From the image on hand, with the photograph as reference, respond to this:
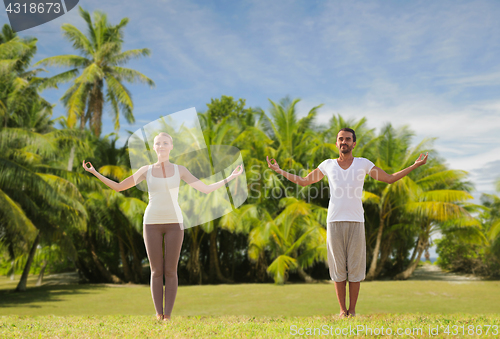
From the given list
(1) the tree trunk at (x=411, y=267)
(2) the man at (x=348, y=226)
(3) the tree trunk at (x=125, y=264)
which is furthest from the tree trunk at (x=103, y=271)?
(2) the man at (x=348, y=226)

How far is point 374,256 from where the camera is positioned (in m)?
20.7

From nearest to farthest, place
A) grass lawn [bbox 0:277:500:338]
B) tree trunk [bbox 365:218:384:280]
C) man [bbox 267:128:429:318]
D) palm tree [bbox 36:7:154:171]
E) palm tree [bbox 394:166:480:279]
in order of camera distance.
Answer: grass lawn [bbox 0:277:500:338], man [bbox 267:128:429:318], palm tree [bbox 394:166:480:279], tree trunk [bbox 365:218:384:280], palm tree [bbox 36:7:154:171]

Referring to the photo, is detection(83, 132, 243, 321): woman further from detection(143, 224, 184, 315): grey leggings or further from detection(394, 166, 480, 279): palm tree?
detection(394, 166, 480, 279): palm tree

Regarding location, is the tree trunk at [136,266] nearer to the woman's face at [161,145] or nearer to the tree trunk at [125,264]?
the tree trunk at [125,264]

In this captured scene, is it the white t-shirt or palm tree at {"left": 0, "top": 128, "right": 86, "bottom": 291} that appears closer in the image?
the white t-shirt

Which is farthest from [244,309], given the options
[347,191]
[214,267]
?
[214,267]

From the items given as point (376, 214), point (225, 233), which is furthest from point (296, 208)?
point (376, 214)

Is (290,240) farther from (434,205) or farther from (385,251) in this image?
(385,251)

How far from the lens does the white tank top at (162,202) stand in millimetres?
4387

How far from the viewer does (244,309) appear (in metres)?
11.4

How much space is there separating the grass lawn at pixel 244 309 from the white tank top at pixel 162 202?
3.67ft

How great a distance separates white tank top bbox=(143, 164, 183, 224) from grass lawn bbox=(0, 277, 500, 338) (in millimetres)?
1120

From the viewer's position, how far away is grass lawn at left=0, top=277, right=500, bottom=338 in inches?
153

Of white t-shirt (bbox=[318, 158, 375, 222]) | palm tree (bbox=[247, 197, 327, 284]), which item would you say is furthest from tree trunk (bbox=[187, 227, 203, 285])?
white t-shirt (bbox=[318, 158, 375, 222])
